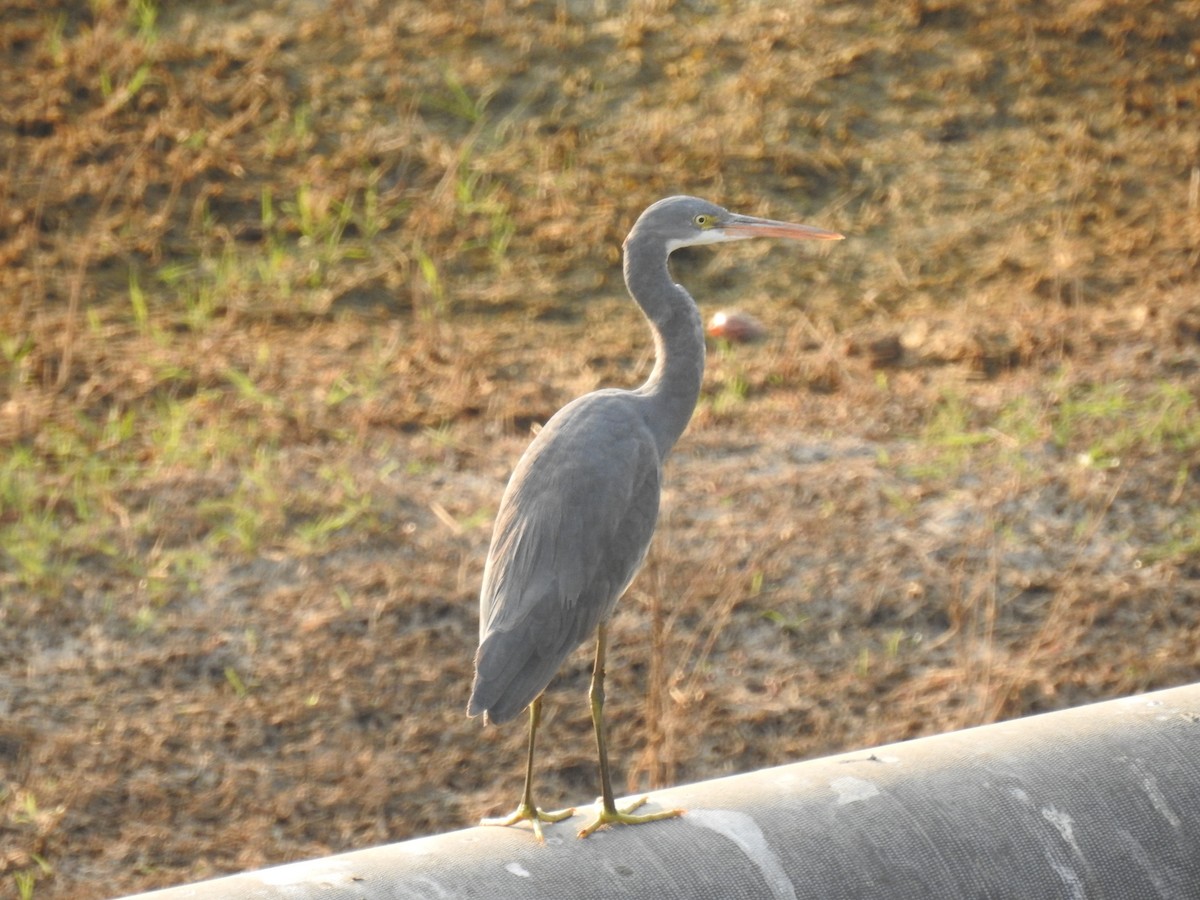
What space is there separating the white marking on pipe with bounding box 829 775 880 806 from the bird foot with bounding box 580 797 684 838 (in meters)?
0.30

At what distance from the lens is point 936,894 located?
289 centimetres

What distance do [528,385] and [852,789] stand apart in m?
3.21

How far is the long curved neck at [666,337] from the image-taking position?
334 centimetres

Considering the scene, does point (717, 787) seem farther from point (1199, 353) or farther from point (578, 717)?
point (1199, 353)

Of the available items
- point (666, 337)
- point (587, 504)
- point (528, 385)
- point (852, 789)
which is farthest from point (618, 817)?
point (528, 385)

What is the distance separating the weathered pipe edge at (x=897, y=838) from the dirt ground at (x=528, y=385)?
0.94 metres

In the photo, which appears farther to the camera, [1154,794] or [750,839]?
[1154,794]

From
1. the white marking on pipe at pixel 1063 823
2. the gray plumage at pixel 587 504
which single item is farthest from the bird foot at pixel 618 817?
the white marking on pipe at pixel 1063 823

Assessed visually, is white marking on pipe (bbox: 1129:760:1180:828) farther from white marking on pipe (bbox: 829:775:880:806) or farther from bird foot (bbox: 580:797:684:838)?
bird foot (bbox: 580:797:684:838)

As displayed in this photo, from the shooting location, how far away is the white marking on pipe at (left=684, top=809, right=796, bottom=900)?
2826 millimetres

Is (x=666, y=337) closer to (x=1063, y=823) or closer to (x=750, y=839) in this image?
(x=750, y=839)

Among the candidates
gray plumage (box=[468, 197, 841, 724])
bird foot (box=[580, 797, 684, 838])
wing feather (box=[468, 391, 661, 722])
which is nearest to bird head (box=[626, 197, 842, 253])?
gray plumage (box=[468, 197, 841, 724])

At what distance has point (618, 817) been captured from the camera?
2.95 metres

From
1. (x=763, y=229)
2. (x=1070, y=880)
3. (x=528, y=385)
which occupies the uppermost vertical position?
(x=763, y=229)
